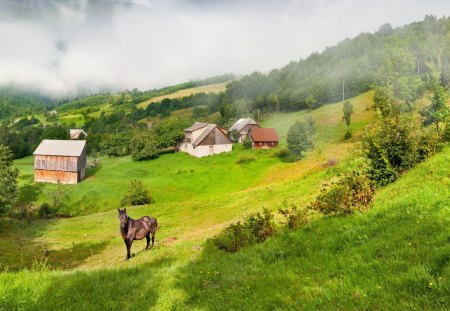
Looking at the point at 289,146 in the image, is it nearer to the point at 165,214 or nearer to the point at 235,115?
the point at 165,214

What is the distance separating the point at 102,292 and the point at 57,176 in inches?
3138

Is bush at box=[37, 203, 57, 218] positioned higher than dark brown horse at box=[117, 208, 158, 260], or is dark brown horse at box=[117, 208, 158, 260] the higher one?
dark brown horse at box=[117, 208, 158, 260]

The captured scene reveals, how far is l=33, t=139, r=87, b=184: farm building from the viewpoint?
3123 inches

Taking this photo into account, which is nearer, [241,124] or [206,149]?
[206,149]

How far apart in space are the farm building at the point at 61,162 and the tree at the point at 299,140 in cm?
5011

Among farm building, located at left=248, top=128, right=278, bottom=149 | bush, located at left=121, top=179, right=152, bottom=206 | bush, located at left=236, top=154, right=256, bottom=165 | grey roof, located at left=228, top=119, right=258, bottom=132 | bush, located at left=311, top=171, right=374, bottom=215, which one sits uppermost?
grey roof, located at left=228, top=119, right=258, bottom=132

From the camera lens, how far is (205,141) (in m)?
105

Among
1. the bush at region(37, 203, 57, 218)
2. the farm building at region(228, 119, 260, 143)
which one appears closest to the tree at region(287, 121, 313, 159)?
the farm building at region(228, 119, 260, 143)

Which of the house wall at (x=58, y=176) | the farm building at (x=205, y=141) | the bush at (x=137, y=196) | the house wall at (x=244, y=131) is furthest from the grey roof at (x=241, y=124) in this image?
the bush at (x=137, y=196)

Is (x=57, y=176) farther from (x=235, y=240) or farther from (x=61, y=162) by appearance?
(x=235, y=240)

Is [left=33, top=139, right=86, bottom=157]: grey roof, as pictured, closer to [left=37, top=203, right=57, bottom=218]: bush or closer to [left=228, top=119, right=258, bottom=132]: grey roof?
[left=37, top=203, right=57, bottom=218]: bush

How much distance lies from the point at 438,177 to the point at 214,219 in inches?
867

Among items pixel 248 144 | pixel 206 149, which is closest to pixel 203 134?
pixel 206 149

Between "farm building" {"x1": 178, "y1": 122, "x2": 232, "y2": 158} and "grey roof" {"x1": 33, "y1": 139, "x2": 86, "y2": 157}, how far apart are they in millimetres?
34018
